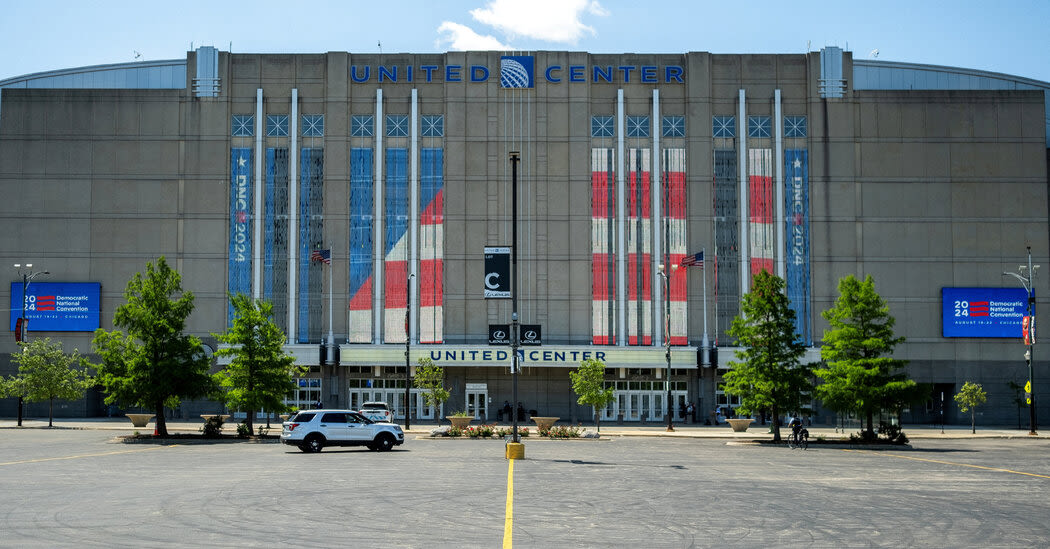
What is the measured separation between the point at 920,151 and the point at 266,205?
4876 cm

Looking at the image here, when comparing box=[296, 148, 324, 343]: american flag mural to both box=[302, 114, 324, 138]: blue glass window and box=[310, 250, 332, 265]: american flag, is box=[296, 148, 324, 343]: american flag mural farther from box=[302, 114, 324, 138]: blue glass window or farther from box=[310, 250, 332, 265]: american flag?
box=[310, 250, 332, 265]: american flag

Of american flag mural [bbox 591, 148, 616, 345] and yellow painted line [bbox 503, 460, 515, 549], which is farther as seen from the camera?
american flag mural [bbox 591, 148, 616, 345]

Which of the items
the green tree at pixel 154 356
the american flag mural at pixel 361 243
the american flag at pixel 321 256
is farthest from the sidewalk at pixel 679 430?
the american flag at pixel 321 256

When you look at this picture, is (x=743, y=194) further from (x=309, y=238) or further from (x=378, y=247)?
(x=309, y=238)

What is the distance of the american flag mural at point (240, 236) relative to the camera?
71.4m

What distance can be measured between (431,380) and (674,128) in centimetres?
2641

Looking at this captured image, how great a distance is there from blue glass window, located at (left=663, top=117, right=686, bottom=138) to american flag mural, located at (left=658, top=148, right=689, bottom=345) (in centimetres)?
191

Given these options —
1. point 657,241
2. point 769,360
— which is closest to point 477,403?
point 657,241

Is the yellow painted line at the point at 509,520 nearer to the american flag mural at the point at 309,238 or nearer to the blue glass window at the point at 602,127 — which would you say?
the american flag mural at the point at 309,238

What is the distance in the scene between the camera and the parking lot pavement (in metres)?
15.9

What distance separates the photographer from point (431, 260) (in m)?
71.6

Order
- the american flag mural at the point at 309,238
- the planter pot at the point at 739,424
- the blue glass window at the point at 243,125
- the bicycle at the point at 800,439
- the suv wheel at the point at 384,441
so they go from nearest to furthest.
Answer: the suv wheel at the point at 384,441, the bicycle at the point at 800,439, the planter pot at the point at 739,424, the american flag mural at the point at 309,238, the blue glass window at the point at 243,125

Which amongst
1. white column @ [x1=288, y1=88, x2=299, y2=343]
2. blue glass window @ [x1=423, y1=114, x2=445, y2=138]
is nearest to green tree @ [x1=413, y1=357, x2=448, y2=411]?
white column @ [x1=288, y1=88, x2=299, y2=343]

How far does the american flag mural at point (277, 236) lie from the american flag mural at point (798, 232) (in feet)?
122
